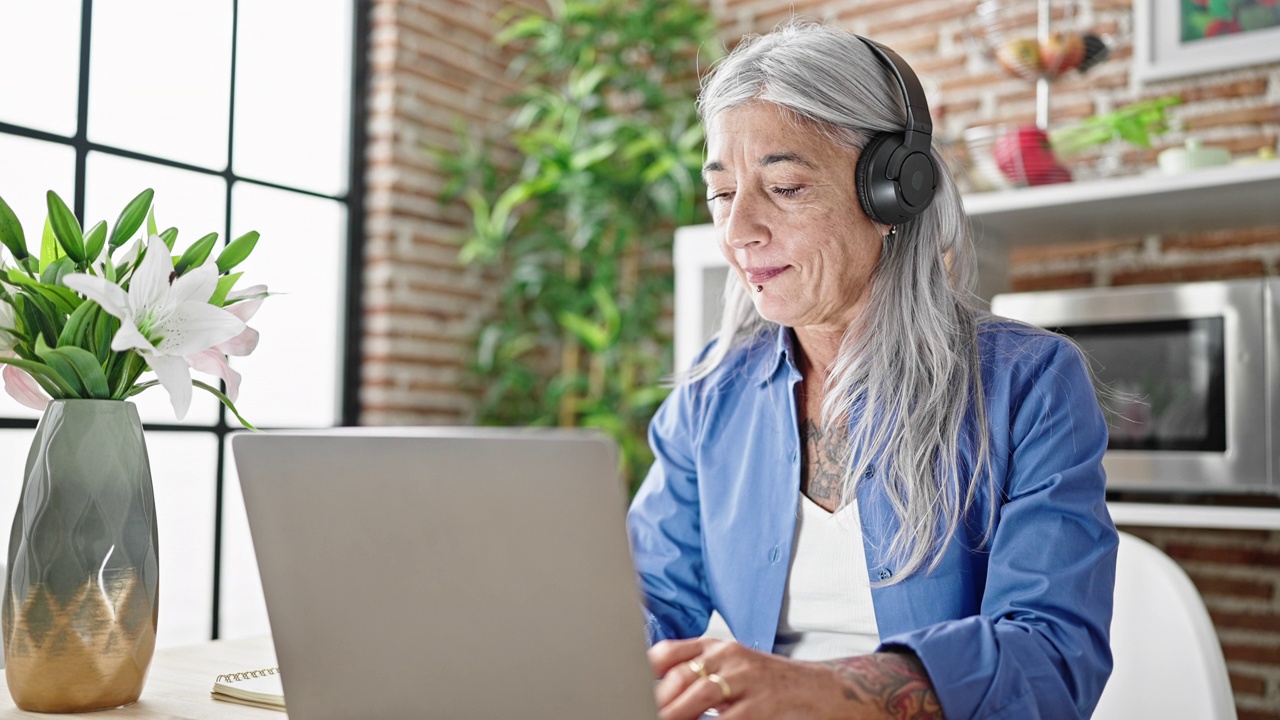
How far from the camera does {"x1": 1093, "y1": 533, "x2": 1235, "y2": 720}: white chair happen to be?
1298 millimetres

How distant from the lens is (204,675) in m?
1.20

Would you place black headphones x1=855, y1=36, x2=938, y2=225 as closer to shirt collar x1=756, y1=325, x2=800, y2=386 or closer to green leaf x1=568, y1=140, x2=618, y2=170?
shirt collar x1=756, y1=325, x2=800, y2=386

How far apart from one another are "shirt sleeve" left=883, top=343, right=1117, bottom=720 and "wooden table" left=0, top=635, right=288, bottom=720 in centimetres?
63

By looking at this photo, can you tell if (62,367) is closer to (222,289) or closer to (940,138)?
(222,289)

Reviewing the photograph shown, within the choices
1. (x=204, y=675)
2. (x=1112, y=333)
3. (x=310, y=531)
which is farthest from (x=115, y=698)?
(x=1112, y=333)

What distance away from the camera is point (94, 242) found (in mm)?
1117

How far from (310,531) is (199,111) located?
85.7 inches

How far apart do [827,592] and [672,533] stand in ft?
0.80

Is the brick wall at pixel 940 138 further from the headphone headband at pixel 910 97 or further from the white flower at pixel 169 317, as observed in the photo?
the white flower at pixel 169 317

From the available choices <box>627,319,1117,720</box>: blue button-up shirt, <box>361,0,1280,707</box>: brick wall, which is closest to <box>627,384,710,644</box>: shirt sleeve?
<box>627,319,1117,720</box>: blue button-up shirt

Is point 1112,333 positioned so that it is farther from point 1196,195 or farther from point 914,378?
point 914,378

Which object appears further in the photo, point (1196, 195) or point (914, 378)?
point (1196, 195)

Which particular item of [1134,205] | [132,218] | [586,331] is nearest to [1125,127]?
[1134,205]

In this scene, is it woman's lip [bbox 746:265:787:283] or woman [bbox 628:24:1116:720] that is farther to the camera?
woman's lip [bbox 746:265:787:283]
